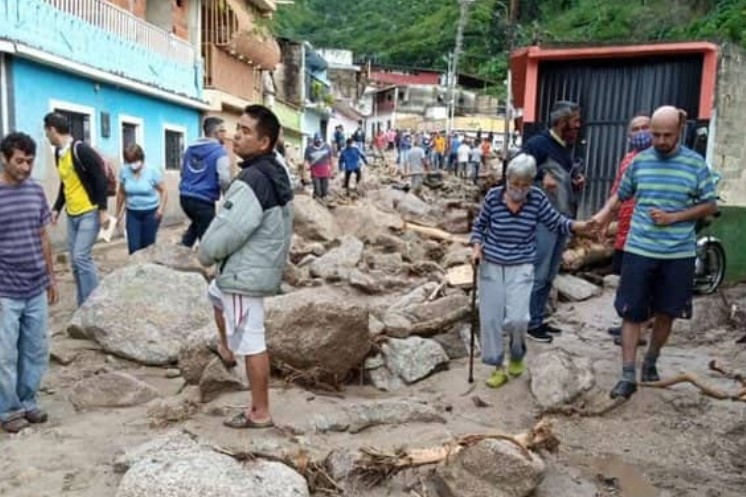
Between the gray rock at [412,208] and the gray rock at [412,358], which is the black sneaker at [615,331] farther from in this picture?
the gray rock at [412,208]

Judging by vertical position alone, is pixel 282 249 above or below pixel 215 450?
above

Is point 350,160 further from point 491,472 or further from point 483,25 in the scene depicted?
point 483,25

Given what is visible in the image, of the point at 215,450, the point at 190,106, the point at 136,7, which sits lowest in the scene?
the point at 215,450

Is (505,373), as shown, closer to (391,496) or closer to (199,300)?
(391,496)

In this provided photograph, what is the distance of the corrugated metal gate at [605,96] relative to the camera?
8.88m

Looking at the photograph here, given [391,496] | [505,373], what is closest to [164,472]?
[391,496]

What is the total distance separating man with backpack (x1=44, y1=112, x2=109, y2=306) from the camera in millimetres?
5652

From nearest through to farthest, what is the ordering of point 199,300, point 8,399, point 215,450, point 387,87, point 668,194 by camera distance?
1. point 215,450
2. point 8,399
3. point 668,194
4. point 199,300
5. point 387,87

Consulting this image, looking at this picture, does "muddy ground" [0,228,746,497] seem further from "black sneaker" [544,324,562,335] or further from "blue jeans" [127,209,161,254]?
"blue jeans" [127,209,161,254]

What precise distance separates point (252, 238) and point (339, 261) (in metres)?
5.14

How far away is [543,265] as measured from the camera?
5.62 metres

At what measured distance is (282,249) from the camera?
3.74 metres

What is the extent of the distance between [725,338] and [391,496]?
4.13m

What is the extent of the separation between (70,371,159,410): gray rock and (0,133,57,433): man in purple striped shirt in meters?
0.39
